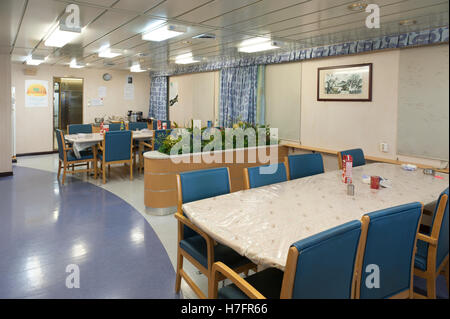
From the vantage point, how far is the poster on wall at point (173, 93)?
8.88m

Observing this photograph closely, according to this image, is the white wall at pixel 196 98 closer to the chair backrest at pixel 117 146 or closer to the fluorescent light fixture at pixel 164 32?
the chair backrest at pixel 117 146

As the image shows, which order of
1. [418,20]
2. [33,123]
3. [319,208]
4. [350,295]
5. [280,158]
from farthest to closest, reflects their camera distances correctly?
[33,123] < [280,158] < [418,20] < [319,208] < [350,295]

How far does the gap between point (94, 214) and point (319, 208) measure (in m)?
3.01

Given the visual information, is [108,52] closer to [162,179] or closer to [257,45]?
[257,45]

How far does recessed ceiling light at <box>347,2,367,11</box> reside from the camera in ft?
9.28

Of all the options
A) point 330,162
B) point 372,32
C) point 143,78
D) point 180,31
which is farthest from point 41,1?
point 143,78

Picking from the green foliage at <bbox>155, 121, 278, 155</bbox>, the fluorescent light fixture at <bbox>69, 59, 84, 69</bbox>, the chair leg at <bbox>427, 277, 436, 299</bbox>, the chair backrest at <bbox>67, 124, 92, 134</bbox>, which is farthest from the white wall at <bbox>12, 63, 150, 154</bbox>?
the chair leg at <bbox>427, 277, 436, 299</bbox>

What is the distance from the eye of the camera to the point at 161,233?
3582 millimetres

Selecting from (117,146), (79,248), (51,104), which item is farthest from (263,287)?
(51,104)

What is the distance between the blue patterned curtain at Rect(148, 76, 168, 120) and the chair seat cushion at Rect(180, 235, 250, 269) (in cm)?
727

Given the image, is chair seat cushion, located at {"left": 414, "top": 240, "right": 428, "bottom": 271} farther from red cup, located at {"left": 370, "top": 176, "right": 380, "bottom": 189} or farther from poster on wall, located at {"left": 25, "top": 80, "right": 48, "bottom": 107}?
poster on wall, located at {"left": 25, "top": 80, "right": 48, "bottom": 107}

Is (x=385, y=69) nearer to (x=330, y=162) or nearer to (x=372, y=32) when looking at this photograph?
(x=372, y=32)

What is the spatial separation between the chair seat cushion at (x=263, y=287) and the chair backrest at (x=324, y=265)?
362 mm

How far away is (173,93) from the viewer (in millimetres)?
9008
